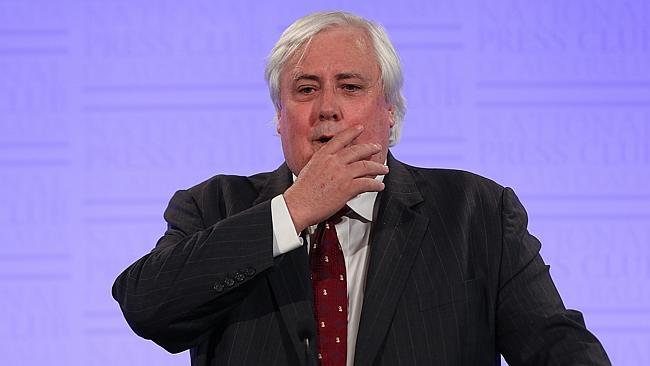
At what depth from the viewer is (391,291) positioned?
181 centimetres

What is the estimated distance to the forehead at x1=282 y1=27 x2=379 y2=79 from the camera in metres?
1.93

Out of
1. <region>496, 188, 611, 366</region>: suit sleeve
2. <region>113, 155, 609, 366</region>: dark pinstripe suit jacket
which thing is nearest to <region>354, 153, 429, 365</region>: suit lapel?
<region>113, 155, 609, 366</region>: dark pinstripe suit jacket

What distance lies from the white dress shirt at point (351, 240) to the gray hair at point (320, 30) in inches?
8.5

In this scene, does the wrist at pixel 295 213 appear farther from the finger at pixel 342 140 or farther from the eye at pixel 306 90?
the eye at pixel 306 90

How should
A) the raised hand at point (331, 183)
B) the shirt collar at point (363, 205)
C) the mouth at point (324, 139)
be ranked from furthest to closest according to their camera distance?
the shirt collar at point (363, 205), the mouth at point (324, 139), the raised hand at point (331, 183)

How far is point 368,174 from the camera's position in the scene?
5.62ft

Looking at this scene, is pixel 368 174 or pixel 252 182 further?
pixel 252 182

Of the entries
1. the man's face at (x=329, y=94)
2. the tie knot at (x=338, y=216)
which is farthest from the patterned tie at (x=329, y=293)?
the man's face at (x=329, y=94)

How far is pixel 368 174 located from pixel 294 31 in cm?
43

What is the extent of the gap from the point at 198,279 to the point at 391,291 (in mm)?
363

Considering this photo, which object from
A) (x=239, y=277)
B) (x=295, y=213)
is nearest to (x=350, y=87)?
(x=295, y=213)

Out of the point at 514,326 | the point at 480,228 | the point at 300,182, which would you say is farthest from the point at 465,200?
the point at 300,182

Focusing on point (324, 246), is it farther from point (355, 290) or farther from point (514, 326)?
point (514, 326)

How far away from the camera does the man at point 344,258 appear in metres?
1.73
